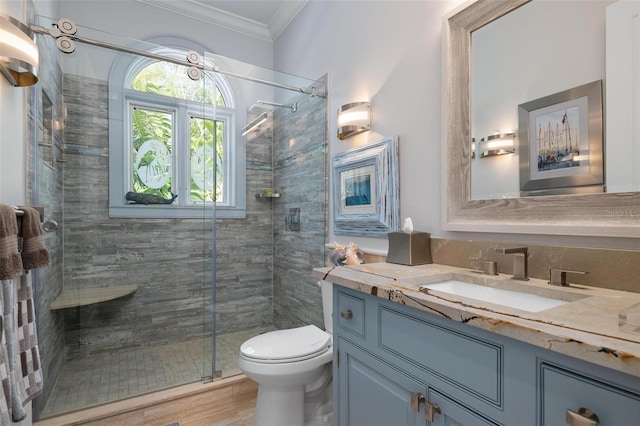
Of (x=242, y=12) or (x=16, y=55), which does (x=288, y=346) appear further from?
(x=242, y=12)

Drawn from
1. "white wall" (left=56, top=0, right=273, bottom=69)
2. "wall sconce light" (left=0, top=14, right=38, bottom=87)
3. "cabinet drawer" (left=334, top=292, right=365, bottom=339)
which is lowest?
"cabinet drawer" (left=334, top=292, right=365, bottom=339)

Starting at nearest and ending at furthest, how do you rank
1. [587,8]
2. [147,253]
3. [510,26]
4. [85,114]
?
[587,8] → [510,26] → [85,114] → [147,253]

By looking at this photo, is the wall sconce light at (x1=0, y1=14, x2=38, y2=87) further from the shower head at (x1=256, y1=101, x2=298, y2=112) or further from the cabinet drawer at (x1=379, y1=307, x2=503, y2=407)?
the cabinet drawer at (x1=379, y1=307, x2=503, y2=407)

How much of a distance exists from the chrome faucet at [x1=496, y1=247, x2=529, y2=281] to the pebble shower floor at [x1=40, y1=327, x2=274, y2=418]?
182 centimetres

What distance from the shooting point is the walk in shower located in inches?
85.4

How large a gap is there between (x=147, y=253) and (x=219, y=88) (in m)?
1.43

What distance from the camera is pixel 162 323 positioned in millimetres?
2592

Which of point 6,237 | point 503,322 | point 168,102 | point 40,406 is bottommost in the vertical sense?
point 40,406

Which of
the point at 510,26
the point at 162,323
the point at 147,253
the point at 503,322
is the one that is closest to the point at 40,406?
the point at 162,323

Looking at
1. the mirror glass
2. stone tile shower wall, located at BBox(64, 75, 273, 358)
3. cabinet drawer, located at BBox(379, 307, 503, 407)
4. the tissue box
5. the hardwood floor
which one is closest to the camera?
cabinet drawer, located at BBox(379, 307, 503, 407)

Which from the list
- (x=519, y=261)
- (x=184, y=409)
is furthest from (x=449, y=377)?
(x=184, y=409)

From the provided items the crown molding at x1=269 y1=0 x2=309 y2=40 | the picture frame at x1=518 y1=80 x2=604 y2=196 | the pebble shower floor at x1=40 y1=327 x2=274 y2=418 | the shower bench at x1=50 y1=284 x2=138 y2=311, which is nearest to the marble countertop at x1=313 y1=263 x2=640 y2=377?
the picture frame at x1=518 y1=80 x2=604 y2=196

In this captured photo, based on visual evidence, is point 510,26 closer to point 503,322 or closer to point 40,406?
point 503,322

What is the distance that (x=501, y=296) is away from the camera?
109 centimetres
